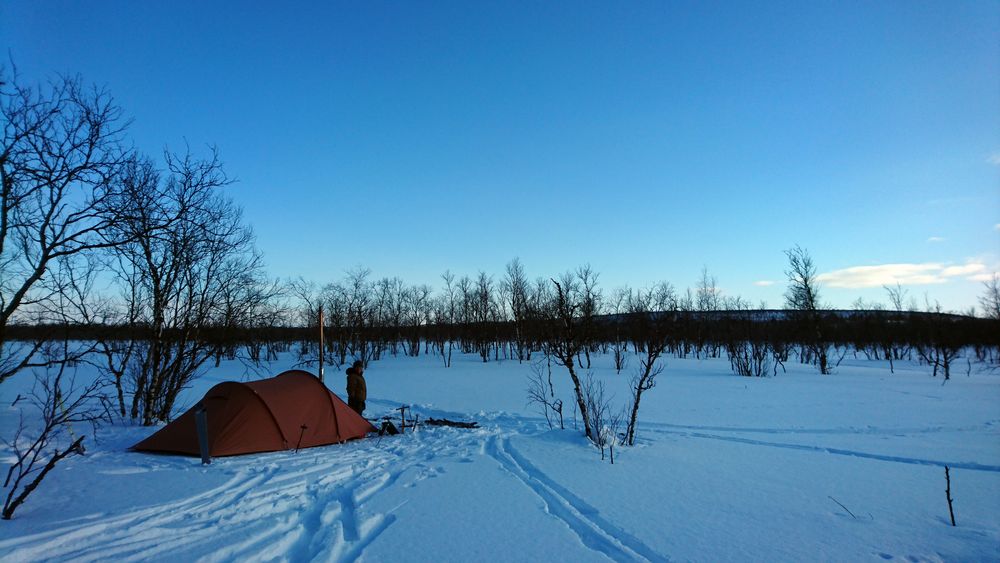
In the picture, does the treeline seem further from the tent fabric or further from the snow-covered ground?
the snow-covered ground

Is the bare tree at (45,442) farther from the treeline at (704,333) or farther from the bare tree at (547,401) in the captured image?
the treeline at (704,333)

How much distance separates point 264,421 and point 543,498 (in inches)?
218

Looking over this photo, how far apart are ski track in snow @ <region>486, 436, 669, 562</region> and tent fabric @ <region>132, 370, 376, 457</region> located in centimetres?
387

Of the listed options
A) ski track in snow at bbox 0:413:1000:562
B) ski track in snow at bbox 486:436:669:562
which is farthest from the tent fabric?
ski track in snow at bbox 486:436:669:562

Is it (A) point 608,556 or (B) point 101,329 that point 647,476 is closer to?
(A) point 608,556

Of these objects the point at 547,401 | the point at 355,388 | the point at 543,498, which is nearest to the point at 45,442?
the point at 355,388

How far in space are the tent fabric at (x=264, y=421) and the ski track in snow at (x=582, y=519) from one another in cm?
387

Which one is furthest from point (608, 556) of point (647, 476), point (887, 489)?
point (887, 489)

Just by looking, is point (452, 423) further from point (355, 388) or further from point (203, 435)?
point (203, 435)

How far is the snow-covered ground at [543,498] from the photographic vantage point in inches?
156

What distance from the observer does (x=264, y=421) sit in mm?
8117

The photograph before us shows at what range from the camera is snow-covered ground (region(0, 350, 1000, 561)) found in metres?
3.96

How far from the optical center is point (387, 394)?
17.1 meters

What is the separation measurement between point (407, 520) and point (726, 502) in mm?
3645
